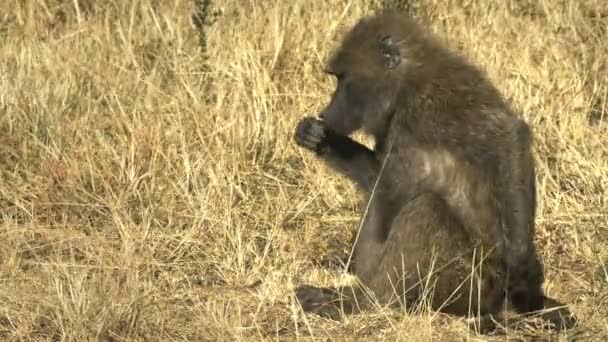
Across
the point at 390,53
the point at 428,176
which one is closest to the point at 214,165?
the point at 390,53

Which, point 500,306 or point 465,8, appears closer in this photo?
point 500,306

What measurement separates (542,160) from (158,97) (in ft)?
6.33

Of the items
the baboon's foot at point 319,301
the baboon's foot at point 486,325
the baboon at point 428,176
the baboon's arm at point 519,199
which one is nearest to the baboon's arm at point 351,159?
the baboon at point 428,176

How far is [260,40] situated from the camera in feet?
22.5

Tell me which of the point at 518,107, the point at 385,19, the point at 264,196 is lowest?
the point at 264,196

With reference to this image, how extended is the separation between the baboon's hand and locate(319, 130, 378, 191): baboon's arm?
2 centimetres

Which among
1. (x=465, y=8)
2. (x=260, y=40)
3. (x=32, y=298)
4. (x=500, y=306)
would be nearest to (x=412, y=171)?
(x=500, y=306)

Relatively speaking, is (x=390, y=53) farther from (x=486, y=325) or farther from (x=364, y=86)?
(x=486, y=325)

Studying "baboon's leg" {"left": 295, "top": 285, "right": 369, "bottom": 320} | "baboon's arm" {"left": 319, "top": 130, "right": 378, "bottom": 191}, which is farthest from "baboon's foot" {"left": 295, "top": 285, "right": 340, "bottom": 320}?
"baboon's arm" {"left": 319, "top": 130, "right": 378, "bottom": 191}

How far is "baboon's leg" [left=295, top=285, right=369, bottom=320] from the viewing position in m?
4.82

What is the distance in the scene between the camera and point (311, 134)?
511cm

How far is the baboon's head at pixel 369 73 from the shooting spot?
5.04 metres

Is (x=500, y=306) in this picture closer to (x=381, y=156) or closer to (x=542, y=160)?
(x=381, y=156)

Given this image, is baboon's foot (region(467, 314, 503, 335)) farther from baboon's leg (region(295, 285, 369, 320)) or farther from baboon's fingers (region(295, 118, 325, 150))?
baboon's fingers (region(295, 118, 325, 150))
